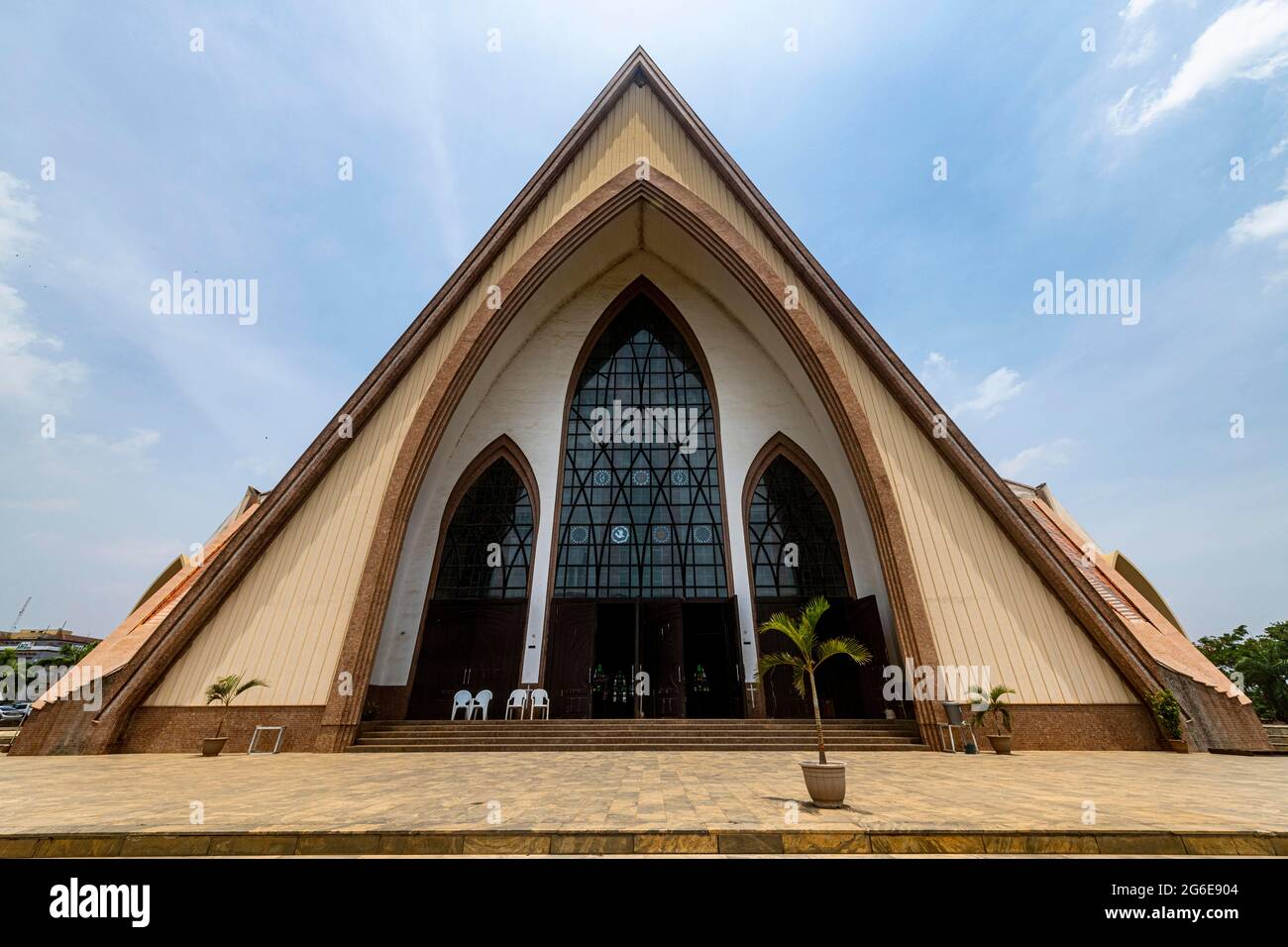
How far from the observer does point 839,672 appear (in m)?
15.7

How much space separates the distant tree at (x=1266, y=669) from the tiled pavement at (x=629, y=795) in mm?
37475

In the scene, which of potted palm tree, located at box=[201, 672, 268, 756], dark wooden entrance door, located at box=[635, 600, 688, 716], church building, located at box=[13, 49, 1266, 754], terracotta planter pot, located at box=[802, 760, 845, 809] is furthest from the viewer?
dark wooden entrance door, located at box=[635, 600, 688, 716]

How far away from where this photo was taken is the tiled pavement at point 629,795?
3818 mm

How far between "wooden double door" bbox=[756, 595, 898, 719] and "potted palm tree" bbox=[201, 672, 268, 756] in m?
12.8

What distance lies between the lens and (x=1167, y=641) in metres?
12.0

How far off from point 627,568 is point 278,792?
38.7 ft

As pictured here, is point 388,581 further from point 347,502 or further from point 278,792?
point 278,792

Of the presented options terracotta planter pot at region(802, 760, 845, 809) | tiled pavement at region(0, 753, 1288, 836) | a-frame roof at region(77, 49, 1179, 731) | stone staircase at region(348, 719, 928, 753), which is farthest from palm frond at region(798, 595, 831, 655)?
a-frame roof at region(77, 49, 1179, 731)

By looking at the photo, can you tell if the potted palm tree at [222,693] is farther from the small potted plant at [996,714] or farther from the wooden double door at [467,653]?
the small potted plant at [996,714]

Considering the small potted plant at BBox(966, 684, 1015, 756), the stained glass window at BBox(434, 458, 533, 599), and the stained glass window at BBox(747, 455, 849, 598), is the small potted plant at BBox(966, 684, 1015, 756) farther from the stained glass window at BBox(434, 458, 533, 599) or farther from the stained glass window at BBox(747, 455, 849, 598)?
the stained glass window at BBox(434, 458, 533, 599)

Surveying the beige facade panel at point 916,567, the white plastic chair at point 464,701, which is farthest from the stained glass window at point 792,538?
the white plastic chair at point 464,701

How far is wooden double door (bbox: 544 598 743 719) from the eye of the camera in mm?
14961

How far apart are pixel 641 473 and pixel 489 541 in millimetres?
5606
